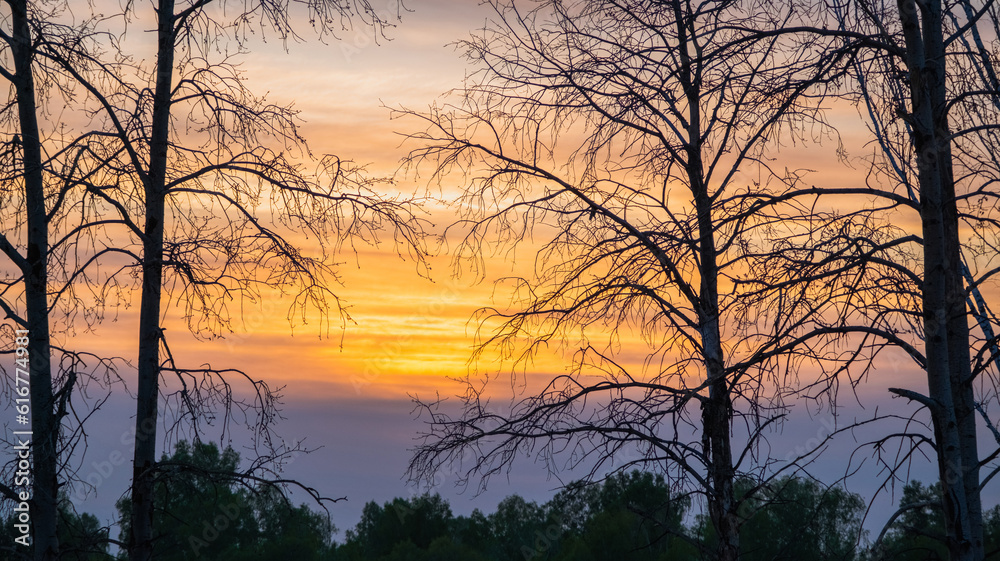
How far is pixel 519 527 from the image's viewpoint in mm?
52625

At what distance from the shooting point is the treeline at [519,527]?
7.04 m

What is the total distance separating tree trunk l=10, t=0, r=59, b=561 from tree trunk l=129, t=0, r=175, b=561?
0.78 meters

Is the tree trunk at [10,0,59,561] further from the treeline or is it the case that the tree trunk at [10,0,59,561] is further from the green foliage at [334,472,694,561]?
the green foliage at [334,472,694,561]

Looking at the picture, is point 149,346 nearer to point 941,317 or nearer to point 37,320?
point 37,320

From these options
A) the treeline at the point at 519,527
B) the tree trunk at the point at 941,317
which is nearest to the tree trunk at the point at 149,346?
the treeline at the point at 519,527

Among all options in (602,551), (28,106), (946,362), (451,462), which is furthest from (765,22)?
(602,551)

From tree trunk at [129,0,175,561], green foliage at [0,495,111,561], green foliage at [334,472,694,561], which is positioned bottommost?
green foliage at [334,472,694,561]

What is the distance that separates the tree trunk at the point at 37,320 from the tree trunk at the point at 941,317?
22.9 ft

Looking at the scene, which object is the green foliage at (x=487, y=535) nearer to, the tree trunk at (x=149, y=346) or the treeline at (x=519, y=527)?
the treeline at (x=519, y=527)

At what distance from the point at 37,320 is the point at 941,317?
724 centimetres

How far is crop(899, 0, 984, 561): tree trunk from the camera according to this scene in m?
5.87

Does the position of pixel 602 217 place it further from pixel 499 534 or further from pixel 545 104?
pixel 499 534

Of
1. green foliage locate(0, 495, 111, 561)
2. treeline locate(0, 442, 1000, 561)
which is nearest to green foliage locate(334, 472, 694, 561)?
treeline locate(0, 442, 1000, 561)

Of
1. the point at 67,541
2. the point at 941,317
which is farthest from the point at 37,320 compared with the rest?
the point at 941,317
